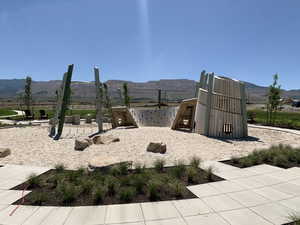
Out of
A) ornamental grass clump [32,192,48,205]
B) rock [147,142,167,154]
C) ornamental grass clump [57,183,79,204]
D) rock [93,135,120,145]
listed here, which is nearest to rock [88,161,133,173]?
ornamental grass clump [57,183,79,204]

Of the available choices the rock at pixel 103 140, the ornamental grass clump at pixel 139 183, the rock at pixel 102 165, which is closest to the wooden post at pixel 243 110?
the rock at pixel 103 140

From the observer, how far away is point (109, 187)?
4711mm

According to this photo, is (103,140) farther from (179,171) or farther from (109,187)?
(109,187)

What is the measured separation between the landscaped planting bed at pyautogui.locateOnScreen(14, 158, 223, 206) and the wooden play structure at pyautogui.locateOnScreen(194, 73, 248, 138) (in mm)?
7071

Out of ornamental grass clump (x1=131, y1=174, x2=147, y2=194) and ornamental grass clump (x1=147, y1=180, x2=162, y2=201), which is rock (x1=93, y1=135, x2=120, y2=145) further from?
ornamental grass clump (x1=147, y1=180, x2=162, y2=201)

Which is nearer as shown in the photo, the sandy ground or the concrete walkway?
the concrete walkway

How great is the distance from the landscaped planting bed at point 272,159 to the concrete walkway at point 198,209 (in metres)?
1.56

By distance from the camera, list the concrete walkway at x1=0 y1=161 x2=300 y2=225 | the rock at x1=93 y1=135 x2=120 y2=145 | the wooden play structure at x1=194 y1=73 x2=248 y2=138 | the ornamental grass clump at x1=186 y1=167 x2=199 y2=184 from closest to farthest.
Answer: the concrete walkway at x1=0 y1=161 x2=300 y2=225, the ornamental grass clump at x1=186 y1=167 x2=199 y2=184, the rock at x1=93 y1=135 x2=120 y2=145, the wooden play structure at x1=194 y1=73 x2=248 y2=138

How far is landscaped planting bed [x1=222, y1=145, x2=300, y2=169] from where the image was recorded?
673 centimetres

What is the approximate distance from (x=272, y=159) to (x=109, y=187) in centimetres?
612

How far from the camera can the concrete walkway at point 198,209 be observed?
11.5ft

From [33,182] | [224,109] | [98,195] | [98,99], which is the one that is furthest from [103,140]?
[224,109]

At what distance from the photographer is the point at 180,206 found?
4.02m

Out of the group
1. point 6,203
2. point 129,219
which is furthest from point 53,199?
point 129,219
